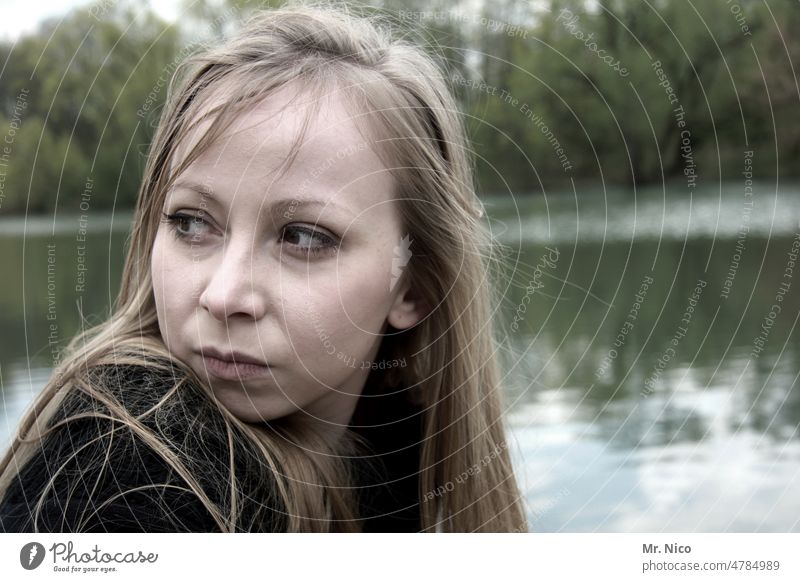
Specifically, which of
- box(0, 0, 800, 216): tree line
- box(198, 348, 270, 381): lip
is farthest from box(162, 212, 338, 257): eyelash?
box(0, 0, 800, 216): tree line

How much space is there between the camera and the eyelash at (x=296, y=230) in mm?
760

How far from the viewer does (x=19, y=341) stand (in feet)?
8.48

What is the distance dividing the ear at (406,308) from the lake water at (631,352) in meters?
0.19

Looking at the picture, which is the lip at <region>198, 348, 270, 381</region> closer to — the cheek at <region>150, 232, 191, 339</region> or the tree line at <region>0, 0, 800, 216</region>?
the cheek at <region>150, 232, 191, 339</region>

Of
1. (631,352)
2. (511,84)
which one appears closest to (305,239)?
(511,84)

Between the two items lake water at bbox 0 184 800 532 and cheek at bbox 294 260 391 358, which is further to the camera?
lake water at bbox 0 184 800 532

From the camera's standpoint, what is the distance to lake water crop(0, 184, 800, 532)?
1322 mm

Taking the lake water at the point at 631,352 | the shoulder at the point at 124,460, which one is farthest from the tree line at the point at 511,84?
the shoulder at the point at 124,460

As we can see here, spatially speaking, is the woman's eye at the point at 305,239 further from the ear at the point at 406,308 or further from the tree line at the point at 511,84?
the tree line at the point at 511,84

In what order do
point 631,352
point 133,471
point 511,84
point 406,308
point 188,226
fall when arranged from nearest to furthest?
point 133,471, point 188,226, point 406,308, point 511,84, point 631,352

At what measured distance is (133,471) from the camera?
2.19 ft

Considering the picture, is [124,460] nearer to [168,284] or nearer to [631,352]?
[168,284]

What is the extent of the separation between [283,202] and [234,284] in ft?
0.26

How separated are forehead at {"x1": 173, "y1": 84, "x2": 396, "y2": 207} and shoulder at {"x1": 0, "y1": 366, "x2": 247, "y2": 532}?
0.18 metres
